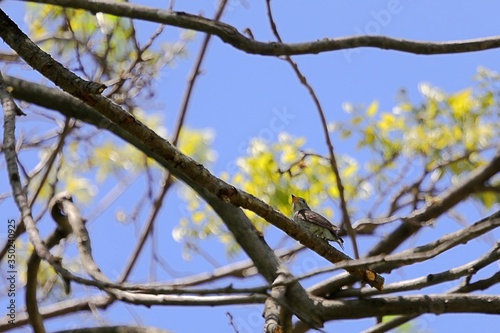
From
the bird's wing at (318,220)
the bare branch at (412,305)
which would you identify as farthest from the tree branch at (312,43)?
the bare branch at (412,305)

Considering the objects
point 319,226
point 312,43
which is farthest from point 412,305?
point 312,43

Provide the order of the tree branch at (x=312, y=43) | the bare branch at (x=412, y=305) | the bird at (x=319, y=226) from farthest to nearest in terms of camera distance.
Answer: the bird at (x=319, y=226), the tree branch at (x=312, y=43), the bare branch at (x=412, y=305)

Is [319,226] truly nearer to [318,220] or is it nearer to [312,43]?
[318,220]

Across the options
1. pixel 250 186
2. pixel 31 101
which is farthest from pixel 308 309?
pixel 250 186

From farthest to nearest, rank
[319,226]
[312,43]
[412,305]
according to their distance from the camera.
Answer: [319,226] → [312,43] → [412,305]

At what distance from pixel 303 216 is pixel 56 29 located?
13.1 ft

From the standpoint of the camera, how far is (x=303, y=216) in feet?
17.8

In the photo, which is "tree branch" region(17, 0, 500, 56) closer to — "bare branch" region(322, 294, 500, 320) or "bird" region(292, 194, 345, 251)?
"bird" region(292, 194, 345, 251)

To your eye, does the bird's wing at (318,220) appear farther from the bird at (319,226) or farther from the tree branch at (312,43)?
the tree branch at (312,43)

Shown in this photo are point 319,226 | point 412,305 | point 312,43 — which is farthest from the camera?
point 319,226

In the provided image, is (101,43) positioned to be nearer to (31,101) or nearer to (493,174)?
(31,101)

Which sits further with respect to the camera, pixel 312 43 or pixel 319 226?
pixel 319 226

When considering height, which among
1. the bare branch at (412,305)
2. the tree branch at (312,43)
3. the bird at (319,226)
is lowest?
the bare branch at (412,305)

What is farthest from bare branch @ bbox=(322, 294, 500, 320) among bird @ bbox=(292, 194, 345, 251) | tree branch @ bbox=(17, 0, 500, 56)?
tree branch @ bbox=(17, 0, 500, 56)
